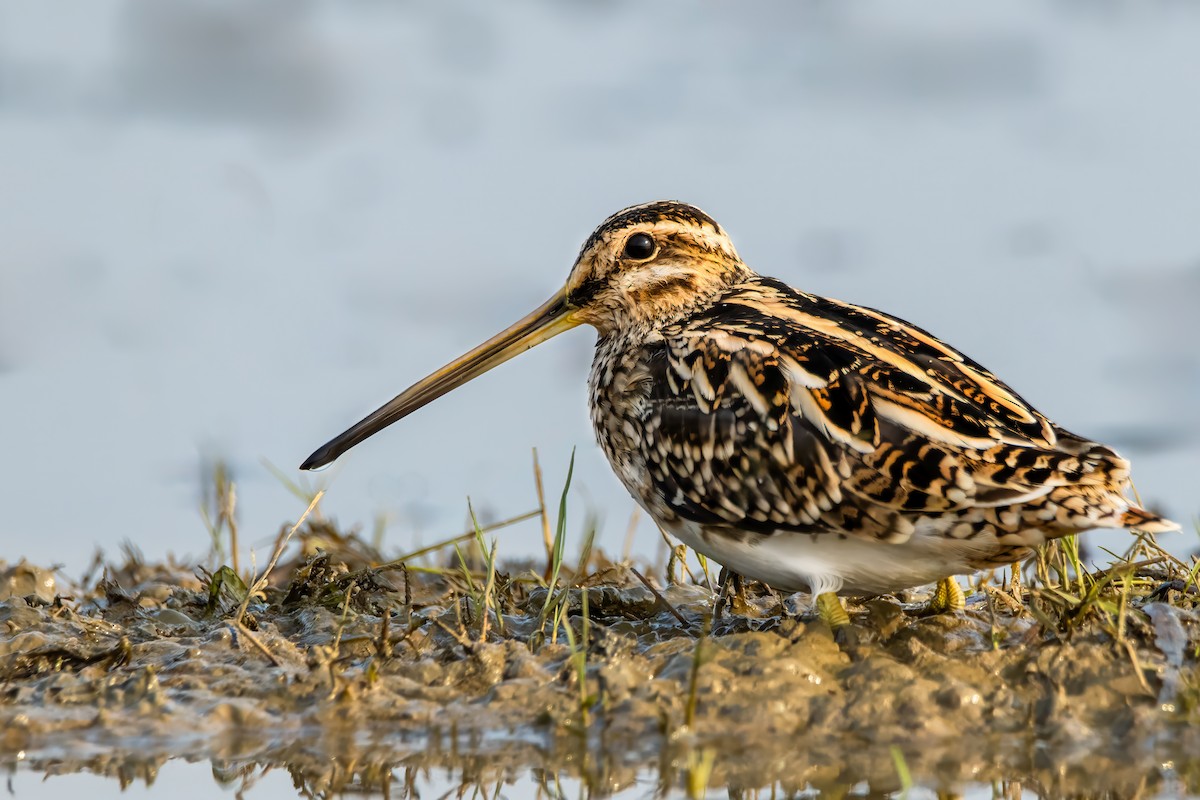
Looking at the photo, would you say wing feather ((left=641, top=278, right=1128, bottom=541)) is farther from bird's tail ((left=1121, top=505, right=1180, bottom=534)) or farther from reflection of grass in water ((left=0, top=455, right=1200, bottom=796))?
reflection of grass in water ((left=0, top=455, right=1200, bottom=796))

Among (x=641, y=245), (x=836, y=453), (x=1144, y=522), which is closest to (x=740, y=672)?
(x=836, y=453)

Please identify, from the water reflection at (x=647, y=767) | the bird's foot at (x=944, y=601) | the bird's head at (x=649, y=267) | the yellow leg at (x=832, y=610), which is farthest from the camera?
the bird's head at (x=649, y=267)

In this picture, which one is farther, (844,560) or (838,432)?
(844,560)

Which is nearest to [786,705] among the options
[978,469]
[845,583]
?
[845,583]

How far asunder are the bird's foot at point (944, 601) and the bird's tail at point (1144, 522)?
991 mm

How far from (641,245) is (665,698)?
259 cm

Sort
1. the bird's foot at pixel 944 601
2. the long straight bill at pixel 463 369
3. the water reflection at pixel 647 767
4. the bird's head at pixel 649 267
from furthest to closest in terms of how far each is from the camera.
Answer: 1. the long straight bill at pixel 463 369
2. the bird's head at pixel 649 267
3. the bird's foot at pixel 944 601
4. the water reflection at pixel 647 767

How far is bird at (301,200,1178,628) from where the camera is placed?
230 inches

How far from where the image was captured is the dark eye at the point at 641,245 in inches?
293

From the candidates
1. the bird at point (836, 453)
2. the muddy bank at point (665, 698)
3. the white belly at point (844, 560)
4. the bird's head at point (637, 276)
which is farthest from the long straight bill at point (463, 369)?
the white belly at point (844, 560)

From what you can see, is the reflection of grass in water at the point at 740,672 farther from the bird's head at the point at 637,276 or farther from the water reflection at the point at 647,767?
the bird's head at the point at 637,276

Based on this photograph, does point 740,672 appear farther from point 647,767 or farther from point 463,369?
point 463,369

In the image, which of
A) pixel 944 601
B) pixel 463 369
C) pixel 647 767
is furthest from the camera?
pixel 463 369

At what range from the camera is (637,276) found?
293 inches
